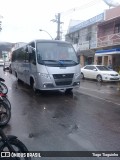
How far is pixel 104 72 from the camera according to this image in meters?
22.7

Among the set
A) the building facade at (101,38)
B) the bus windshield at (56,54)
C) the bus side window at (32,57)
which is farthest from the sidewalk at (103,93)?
the building facade at (101,38)

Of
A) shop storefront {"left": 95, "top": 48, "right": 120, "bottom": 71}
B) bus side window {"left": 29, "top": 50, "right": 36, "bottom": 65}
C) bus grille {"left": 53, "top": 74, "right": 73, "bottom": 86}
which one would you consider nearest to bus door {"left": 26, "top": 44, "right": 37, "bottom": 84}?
bus side window {"left": 29, "top": 50, "right": 36, "bottom": 65}

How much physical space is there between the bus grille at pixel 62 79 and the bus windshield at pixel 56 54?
0.52m

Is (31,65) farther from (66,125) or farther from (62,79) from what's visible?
(66,125)

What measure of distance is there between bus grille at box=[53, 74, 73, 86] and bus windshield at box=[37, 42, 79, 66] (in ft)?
1.71

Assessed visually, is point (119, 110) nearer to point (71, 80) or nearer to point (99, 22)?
point (71, 80)

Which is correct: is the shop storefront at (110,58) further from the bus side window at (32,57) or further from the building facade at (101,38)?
the bus side window at (32,57)

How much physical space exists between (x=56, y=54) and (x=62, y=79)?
1.29 meters

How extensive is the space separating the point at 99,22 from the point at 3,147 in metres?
32.8

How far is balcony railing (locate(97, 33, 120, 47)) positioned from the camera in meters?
29.5

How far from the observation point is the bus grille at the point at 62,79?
12.2 meters

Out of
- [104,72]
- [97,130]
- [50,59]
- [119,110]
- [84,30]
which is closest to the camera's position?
[97,130]

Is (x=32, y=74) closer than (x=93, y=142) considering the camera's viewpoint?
No

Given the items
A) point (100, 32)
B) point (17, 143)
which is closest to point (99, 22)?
point (100, 32)
